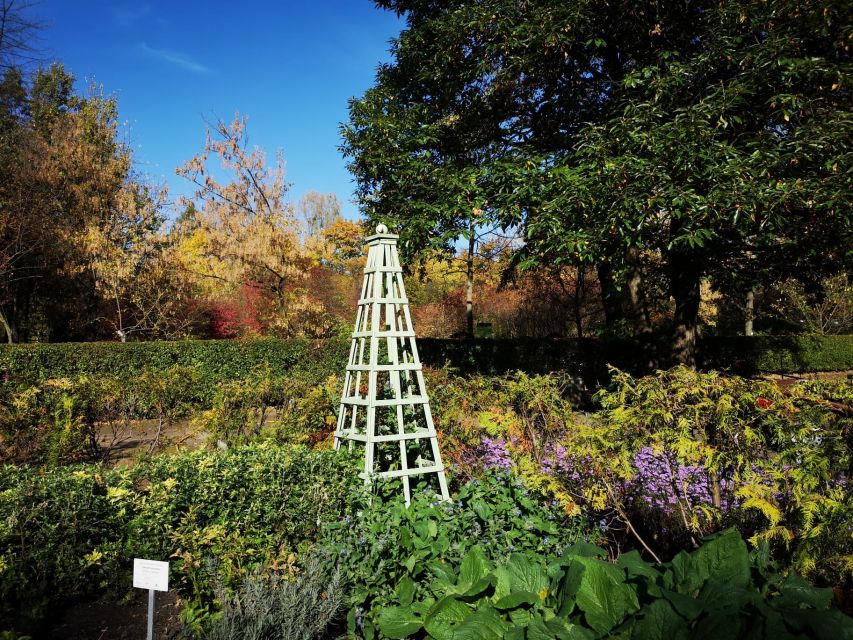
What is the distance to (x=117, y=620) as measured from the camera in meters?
2.81

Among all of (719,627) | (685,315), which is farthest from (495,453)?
(685,315)

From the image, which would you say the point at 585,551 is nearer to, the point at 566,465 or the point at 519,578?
the point at 519,578

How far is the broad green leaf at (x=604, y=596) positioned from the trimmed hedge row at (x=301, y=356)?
8.47 metres

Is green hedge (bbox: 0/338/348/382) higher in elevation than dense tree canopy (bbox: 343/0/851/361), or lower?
lower

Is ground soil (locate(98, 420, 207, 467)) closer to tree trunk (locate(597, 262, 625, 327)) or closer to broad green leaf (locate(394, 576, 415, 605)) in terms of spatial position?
broad green leaf (locate(394, 576, 415, 605))

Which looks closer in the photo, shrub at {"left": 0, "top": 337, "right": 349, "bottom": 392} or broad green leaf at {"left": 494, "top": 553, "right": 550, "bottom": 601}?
broad green leaf at {"left": 494, "top": 553, "right": 550, "bottom": 601}

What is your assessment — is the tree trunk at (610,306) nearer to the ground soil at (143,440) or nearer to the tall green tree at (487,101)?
the tall green tree at (487,101)

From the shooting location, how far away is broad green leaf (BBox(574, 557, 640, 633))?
4.94ft

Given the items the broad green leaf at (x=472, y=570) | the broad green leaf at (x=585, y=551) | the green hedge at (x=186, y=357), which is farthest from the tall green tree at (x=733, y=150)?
the green hedge at (x=186, y=357)

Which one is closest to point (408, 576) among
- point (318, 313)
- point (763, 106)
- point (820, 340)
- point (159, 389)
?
point (763, 106)

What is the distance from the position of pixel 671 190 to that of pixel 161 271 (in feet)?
44.5

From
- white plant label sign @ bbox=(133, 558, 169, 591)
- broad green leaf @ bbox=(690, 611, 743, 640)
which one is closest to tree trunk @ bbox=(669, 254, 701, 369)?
broad green leaf @ bbox=(690, 611, 743, 640)

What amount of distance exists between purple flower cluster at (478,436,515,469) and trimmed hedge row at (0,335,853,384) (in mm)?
5645

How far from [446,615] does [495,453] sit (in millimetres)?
2541
